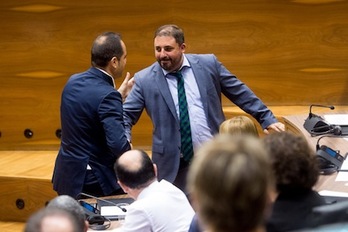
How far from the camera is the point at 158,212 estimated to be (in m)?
2.42

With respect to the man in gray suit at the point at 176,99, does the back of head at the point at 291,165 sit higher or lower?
higher

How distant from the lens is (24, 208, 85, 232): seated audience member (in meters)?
1.61

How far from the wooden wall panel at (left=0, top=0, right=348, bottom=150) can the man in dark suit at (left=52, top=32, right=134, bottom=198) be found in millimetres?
1641

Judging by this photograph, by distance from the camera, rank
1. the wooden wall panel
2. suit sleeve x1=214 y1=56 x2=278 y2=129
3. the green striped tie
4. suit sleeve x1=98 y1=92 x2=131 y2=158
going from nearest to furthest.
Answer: suit sleeve x1=98 y1=92 x2=131 y2=158, the green striped tie, suit sleeve x1=214 y1=56 x2=278 y2=129, the wooden wall panel

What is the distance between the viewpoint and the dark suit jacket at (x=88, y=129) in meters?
3.10

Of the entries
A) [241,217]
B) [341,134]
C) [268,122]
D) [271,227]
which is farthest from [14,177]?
[241,217]

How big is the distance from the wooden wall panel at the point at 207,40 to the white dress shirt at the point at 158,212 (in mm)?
2434

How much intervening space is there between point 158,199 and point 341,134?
47.9 inches

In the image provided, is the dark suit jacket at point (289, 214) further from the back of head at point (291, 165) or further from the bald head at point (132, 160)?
the bald head at point (132, 160)

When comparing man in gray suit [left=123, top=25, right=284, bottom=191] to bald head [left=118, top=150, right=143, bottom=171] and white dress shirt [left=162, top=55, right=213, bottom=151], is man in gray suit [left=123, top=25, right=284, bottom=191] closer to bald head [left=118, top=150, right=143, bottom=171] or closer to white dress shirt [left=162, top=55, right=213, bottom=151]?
white dress shirt [left=162, top=55, right=213, bottom=151]

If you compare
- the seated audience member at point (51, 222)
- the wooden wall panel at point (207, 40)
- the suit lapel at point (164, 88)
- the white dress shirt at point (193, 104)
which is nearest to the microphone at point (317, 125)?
the white dress shirt at point (193, 104)

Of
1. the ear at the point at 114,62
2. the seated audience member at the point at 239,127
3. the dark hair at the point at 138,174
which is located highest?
the ear at the point at 114,62

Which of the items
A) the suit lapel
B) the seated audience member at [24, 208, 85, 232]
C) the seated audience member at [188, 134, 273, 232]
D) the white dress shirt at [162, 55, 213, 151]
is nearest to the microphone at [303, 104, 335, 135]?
the white dress shirt at [162, 55, 213, 151]

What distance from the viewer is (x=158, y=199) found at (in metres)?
2.44
